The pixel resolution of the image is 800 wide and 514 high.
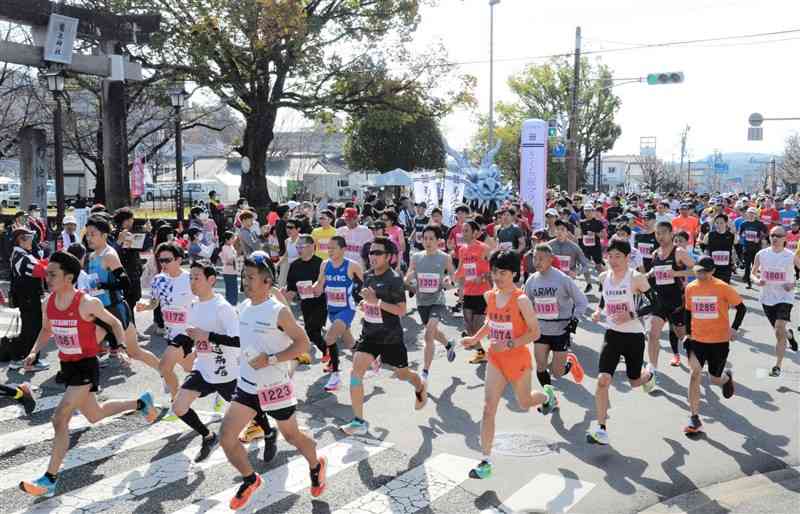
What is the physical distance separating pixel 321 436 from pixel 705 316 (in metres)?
3.76

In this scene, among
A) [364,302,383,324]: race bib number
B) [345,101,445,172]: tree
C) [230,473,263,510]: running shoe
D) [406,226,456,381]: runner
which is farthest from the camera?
[345,101,445,172]: tree

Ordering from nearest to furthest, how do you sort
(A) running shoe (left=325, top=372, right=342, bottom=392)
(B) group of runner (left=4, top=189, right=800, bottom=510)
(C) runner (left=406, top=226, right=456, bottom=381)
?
1. (B) group of runner (left=4, top=189, right=800, bottom=510)
2. (A) running shoe (left=325, top=372, right=342, bottom=392)
3. (C) runner (left=406, top=226, right=456, bottom=381)

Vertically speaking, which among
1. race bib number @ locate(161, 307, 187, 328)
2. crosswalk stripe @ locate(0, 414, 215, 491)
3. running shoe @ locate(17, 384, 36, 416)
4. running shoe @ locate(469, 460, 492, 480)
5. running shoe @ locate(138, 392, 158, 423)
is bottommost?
crosswalk stripe @ locate(0, 414, 215, 491)

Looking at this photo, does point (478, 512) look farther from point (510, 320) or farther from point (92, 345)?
A: point (92, 345)

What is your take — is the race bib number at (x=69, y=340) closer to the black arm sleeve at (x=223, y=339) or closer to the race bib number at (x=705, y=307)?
the black arm sleeve at (x=223, y=339)

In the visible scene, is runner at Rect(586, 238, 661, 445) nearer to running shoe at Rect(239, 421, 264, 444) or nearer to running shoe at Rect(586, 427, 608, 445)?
running shoe at Rect(586, 427, 608, 445)

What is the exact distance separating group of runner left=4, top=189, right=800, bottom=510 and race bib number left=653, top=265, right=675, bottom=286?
17mm

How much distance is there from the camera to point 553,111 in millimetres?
73125

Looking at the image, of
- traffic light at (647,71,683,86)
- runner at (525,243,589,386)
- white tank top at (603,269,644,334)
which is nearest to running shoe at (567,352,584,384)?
runner at (525,243,589,386)

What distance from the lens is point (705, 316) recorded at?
24.0ft

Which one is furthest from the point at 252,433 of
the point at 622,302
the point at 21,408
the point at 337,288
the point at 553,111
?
the point at 553,111

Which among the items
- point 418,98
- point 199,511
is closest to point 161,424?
point 199,511

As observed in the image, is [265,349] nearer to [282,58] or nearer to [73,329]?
[73,329]

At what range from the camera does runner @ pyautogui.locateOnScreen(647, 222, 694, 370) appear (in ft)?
30.5
